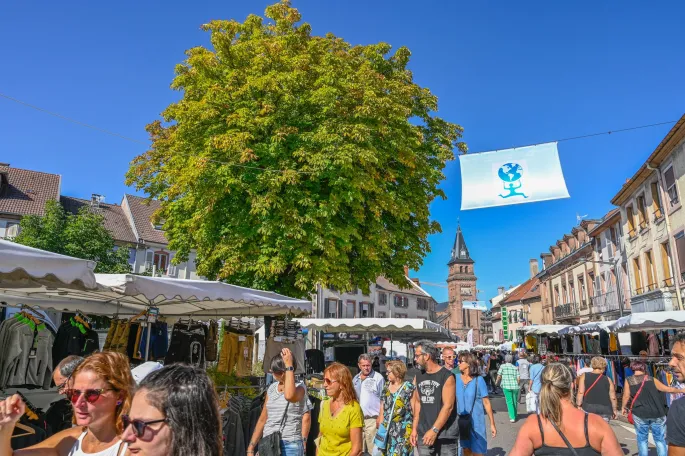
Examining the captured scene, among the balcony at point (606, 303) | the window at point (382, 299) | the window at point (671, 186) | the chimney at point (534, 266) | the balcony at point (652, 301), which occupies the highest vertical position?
the chimney at point (534, 266)

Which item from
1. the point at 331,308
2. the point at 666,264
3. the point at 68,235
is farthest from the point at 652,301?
the point at 68,235

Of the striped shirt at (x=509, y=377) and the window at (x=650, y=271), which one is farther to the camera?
the window at (x=650, y=271)

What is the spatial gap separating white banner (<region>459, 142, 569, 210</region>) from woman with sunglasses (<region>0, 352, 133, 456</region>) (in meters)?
9.50

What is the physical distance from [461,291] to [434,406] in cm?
10913

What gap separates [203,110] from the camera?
14.7 m

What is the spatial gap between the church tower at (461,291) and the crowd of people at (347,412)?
102 metres

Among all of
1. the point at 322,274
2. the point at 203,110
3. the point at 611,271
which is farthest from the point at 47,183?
the point at 611,271

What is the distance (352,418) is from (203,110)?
469 inches

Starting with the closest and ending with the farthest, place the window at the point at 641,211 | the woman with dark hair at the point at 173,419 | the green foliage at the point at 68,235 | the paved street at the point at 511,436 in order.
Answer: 1. the woman with dark hair at the point at 173,419
2. the paved street at the point at 511,436
3. the green foliage at the point at 68,235
4. the window at the point at 641,211

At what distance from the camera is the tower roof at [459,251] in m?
114

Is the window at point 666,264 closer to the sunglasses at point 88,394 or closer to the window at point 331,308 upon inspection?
the sunglasses at point 88,394

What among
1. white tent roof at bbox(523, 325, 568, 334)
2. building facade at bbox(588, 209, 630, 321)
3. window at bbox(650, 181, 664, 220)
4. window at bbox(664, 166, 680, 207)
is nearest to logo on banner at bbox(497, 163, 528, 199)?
white tent roof at bbox(523, 325, 568, 334)

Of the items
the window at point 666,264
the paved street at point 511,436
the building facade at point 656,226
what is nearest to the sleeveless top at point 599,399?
the paved street at point 511,436

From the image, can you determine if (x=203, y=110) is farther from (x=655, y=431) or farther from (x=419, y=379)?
(x=655, y=431)
